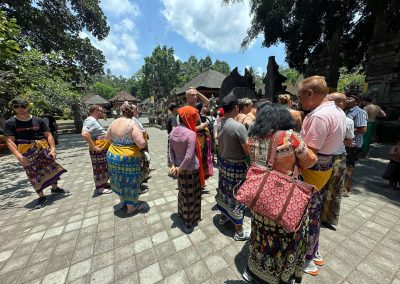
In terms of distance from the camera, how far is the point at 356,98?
3.81 metres

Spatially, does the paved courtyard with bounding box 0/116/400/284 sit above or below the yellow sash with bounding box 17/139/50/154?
below

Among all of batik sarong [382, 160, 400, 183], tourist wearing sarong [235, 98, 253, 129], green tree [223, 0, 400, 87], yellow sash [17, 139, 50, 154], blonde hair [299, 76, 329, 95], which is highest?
green tree [223, 0, 400, 87]

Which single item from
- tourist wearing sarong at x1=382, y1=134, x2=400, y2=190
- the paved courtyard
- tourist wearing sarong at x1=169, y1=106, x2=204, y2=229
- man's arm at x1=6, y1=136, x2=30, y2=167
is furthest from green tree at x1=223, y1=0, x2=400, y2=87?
man's arm at x1=6, y1=136, x2=30, y2=167

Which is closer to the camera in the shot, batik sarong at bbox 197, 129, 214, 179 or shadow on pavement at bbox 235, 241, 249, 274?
shadow on pavement at bbox 235, 241, 249, 274

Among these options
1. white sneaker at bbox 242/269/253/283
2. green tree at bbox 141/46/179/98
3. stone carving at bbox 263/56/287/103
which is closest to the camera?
white sneaker at bbox 242/269/253/283

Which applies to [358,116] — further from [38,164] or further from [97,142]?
[38,164]

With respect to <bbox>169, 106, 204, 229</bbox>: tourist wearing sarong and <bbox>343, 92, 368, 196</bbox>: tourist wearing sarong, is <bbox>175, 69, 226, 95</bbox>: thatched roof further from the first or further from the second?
<bbox>169, 106, 204, 229</bbox>: tourist wearing sarong

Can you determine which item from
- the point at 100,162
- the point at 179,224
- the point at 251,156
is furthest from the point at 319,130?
the point at 100,162

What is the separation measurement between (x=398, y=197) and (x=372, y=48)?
34.4 ft

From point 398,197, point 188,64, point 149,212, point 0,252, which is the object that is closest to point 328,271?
point 149,212

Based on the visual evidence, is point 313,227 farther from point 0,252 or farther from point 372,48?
point 372,48

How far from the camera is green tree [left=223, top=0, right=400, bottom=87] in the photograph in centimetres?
956

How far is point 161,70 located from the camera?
1809 inches

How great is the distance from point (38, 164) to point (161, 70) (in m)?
46.2
